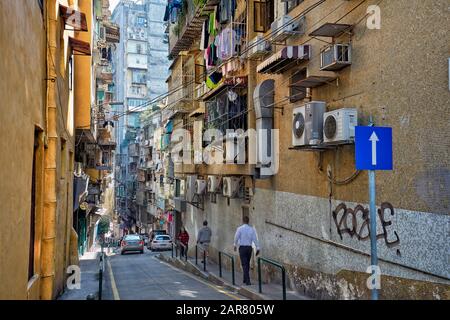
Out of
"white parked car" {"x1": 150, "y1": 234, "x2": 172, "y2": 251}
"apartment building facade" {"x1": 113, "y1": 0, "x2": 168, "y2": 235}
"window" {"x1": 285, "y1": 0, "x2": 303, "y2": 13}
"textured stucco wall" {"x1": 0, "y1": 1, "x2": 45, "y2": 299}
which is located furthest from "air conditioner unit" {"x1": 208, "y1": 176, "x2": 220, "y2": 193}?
"apartment building facade" {"x1": 113, "y1": 0, "x2": 168, "y2": 235}

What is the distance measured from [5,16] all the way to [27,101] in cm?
181

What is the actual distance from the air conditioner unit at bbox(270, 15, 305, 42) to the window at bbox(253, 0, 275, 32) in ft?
7.20

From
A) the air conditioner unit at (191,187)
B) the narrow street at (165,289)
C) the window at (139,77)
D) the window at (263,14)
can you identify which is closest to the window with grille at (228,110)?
the window at (263,14)

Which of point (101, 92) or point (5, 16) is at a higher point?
point (101, 92)

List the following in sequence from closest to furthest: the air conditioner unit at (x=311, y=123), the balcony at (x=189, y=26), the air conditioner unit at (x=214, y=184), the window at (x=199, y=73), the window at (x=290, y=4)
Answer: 1. the air conditioner unit at (x=311, y=123)
2. the window at (x=290, y=4)
3. the air conditioner unit at (x=214, y=184)
4. the balcony at (x=189, y=26)
5. the window at (x=199, y=73)

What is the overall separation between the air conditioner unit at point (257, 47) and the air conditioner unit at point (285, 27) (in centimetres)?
140

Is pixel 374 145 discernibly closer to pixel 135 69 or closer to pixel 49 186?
pixel 49 186

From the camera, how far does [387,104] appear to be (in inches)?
342

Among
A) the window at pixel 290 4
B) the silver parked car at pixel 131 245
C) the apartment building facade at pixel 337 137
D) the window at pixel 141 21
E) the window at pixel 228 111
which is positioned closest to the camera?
the apartment building facade at pixel 337 137

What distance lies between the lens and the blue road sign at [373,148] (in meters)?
5.84

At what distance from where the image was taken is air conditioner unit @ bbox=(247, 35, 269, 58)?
14984 mm

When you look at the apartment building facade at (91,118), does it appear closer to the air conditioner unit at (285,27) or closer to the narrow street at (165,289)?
the narrow street at (165,289)

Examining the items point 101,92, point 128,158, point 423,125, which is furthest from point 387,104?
point 128,158
